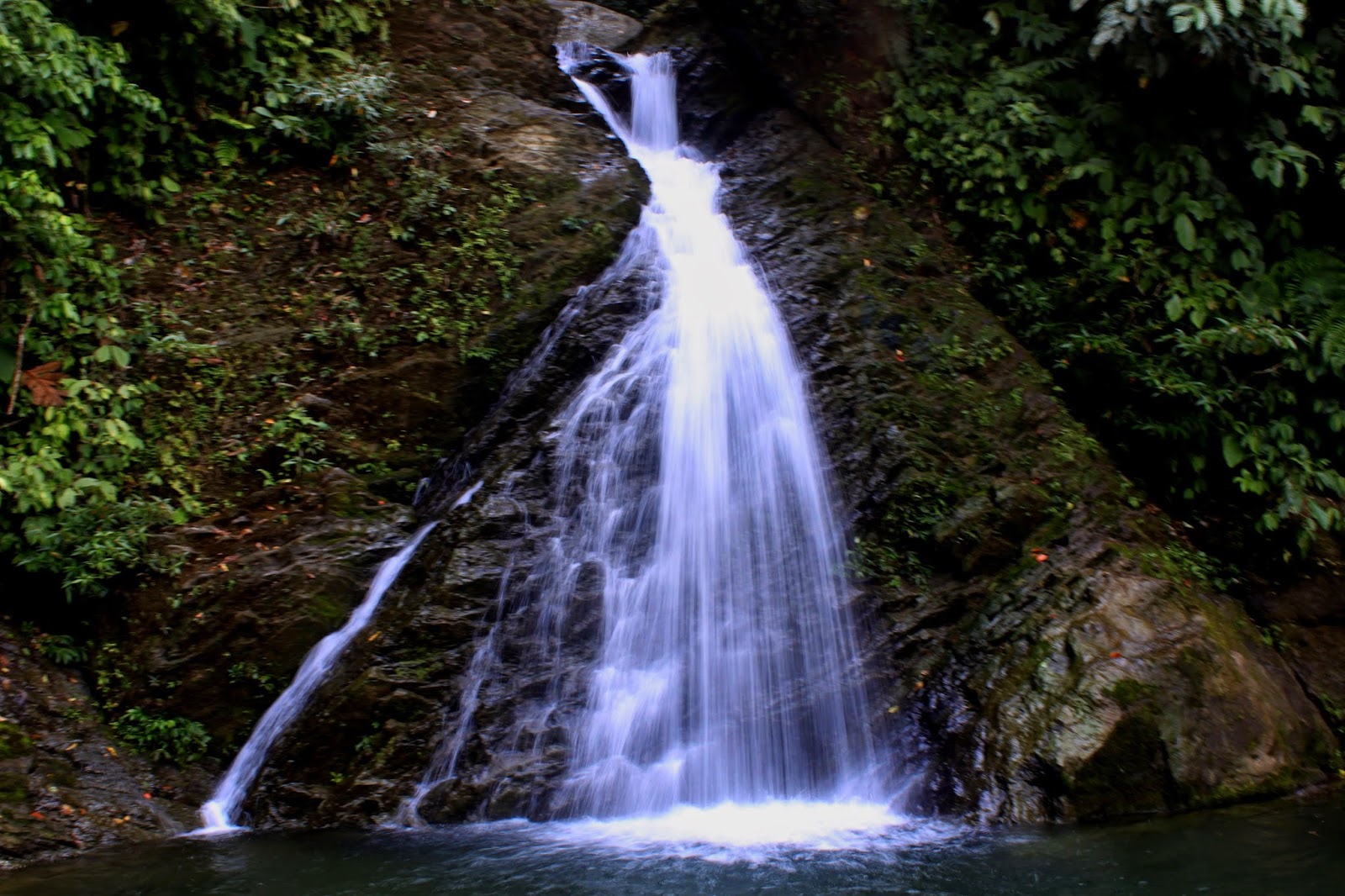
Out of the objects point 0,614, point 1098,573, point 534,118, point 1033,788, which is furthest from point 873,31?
point 0,614

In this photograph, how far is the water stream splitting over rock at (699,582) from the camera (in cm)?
530

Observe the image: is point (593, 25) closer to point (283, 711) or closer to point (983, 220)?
point (983, 220)

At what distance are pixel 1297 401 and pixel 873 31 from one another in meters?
5.82

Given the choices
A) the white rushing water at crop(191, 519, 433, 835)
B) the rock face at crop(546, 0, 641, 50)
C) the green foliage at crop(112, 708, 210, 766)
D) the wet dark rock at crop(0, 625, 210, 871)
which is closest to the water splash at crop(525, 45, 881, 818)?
the white rushing water at crop(191, 519, 433, 835)

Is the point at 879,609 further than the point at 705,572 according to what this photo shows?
No

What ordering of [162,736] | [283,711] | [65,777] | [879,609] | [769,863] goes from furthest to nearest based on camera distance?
[879,609]
[283,711]
[162,736]
[65,777]
[769,863]

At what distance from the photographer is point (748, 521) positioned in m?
6.25

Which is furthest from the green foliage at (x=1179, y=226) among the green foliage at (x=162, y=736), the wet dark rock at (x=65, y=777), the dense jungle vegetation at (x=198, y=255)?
the wet dark rock at (x=65, y=777)

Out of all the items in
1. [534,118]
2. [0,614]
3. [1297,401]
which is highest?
[534,118]

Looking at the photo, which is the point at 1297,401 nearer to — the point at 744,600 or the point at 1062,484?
the point at 1062,484

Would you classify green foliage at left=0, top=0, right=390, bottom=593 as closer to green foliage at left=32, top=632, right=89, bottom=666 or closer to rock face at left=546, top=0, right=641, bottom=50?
green foliage at left=32, top=632, right=89, bottom=666

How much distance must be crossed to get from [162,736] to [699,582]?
3.64 metres

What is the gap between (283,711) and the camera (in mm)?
5582

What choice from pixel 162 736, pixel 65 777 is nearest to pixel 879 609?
pixel 162 736
